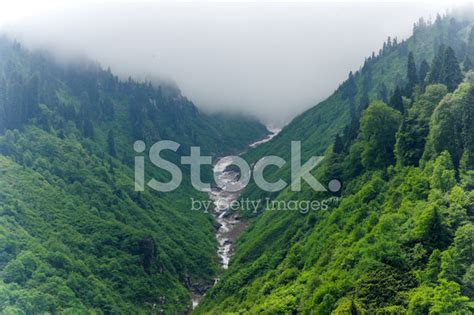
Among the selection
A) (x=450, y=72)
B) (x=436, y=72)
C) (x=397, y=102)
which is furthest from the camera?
(x=397, y=102)

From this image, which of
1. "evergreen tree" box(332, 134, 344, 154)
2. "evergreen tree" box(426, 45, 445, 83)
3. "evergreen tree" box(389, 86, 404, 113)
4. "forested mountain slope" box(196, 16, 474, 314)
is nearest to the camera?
"forested mountain slope" box(196, 16, 474, 314)

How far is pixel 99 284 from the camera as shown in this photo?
188125 mm

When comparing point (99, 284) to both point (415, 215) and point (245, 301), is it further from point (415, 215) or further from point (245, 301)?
point (415, 215)

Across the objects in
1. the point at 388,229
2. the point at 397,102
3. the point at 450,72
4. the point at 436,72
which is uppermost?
the point at 436,72

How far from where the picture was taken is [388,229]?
4178 inches

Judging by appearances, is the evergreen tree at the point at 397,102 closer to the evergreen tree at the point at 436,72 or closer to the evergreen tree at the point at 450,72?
the evergreen tree at the point at 436,72

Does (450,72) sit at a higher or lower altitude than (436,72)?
lower

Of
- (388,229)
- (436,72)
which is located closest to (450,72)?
(436,72)

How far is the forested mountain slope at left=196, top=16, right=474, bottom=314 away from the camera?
8775cm

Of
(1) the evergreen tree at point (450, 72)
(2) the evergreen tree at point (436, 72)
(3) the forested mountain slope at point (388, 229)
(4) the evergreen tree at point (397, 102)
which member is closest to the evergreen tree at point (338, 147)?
(3) the forested mountain slope at point (388, 229)

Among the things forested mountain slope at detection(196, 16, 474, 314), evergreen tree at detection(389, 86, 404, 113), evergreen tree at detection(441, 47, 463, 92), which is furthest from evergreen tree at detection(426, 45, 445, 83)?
evergreen tree at detection(389, 86, 404, 113)

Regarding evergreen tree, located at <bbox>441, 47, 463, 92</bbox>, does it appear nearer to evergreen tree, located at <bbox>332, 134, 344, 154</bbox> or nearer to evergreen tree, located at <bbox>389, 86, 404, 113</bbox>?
evergreen tree, located at <bbox>389, 86, 404, 113</bbox>

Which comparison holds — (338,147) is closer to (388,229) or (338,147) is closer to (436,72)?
(436,72)

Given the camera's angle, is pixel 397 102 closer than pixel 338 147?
Yes
